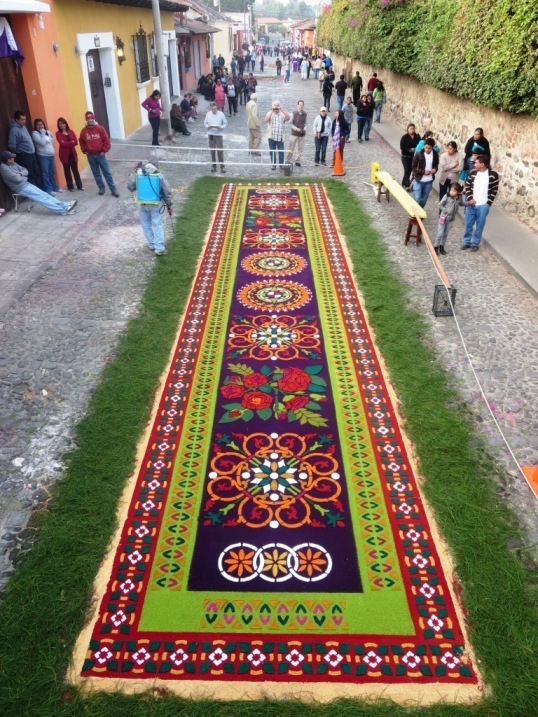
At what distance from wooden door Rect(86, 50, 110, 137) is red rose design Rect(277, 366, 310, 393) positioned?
12.7 metres

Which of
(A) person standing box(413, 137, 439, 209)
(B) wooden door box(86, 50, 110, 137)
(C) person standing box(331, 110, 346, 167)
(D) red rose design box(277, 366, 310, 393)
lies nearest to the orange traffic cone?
(C) person standing box(331, 110, 346, 167)

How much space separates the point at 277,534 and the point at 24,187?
941 cm

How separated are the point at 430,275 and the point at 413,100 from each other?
11653mm

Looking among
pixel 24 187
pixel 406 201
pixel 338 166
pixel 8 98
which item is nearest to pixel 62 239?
pixel 24 187

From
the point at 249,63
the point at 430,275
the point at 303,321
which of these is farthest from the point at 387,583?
the point at 249,63

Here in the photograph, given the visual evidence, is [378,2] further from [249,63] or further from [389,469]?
[249,63]

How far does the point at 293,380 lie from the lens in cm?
620

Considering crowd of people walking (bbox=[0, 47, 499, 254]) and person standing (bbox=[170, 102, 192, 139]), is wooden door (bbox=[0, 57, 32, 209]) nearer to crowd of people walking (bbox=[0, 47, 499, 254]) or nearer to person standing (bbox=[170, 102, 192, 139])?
crowd of people walking (bbox=[0, 47, 499, 254])

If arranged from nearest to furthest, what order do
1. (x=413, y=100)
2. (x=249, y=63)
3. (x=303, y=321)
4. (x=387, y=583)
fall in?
1. (x=387, y=583)
2. (x=303, y=321)
3. (x=413, y=100)
4. (x=249, y=63)

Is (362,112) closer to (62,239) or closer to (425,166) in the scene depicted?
(425,166)

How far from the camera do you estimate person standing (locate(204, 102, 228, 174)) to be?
45.4 feet

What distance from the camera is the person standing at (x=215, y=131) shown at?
13844mm

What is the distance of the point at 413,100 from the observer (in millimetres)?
17750

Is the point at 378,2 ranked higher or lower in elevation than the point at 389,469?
higher
